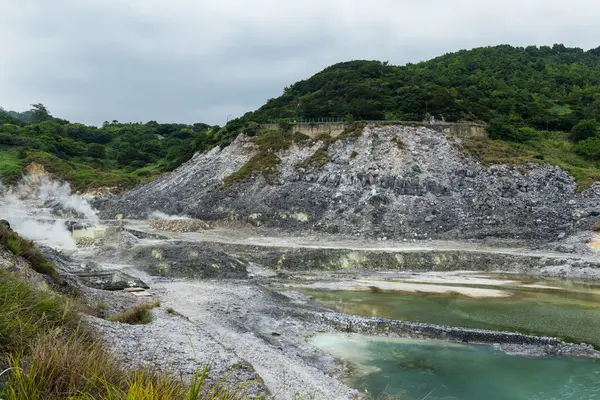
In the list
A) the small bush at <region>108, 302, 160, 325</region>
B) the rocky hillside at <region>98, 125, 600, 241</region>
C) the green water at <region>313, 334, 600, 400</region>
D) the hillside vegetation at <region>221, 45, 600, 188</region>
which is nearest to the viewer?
the green water at <region>313, 334, 600, 400</region>

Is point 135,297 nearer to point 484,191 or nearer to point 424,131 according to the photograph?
point 484,191

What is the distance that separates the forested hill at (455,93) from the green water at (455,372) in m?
46.1

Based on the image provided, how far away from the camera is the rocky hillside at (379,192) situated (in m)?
43.0

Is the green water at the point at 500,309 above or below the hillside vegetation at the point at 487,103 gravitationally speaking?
below

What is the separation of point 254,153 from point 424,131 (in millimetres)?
22345

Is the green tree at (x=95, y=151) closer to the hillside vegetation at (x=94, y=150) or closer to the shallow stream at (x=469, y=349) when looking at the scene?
the hillside vegetation at (x=94, y=150)

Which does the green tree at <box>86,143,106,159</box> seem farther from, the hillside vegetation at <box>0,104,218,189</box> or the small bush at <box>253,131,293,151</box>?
the small bush at <box>253,131,293,151</box>

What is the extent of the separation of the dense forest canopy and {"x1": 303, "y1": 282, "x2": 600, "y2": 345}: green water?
26.7 meters

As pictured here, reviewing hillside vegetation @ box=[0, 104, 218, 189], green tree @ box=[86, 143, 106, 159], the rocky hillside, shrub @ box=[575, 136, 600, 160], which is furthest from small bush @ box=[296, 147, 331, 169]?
green tree @ box=[86, 143, 106, 159]

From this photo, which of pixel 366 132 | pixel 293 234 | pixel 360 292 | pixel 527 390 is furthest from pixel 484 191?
pixel 527 390

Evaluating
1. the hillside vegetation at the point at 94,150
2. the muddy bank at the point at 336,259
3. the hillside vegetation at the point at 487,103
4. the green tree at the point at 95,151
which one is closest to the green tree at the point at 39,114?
the hillside vegetation at the point at 94,150

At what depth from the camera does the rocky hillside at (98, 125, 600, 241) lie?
43.0 metres

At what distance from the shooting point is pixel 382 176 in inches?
1977

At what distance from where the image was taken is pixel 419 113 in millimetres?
61531
